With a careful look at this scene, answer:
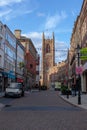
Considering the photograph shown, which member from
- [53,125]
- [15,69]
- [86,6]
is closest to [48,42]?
[15,69]

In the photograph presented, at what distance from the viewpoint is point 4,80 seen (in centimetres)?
6725

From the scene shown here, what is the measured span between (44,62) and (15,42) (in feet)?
305

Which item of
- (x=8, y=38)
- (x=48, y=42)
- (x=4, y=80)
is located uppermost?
(x=48, y=42)

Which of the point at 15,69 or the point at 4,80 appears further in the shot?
the point at 15,69

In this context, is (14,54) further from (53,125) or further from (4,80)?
(53,125)

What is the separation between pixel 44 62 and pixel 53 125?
158 m

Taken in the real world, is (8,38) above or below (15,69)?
above

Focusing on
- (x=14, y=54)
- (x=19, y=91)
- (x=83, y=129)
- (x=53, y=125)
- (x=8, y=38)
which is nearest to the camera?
Result: (x=83, y=129)

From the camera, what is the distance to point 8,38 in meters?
68.4

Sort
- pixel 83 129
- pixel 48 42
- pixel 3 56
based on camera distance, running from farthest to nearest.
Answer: pixel 48 42
pixel 3 56
pixel 83 129

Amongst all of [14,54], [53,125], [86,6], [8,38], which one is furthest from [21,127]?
[14,54]

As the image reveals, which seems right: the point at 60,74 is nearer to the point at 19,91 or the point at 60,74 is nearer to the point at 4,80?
the point at 4,80

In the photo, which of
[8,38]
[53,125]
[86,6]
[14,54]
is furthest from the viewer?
[14,54]

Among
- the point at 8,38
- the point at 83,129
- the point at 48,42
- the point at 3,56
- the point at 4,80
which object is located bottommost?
the point at 83,129
